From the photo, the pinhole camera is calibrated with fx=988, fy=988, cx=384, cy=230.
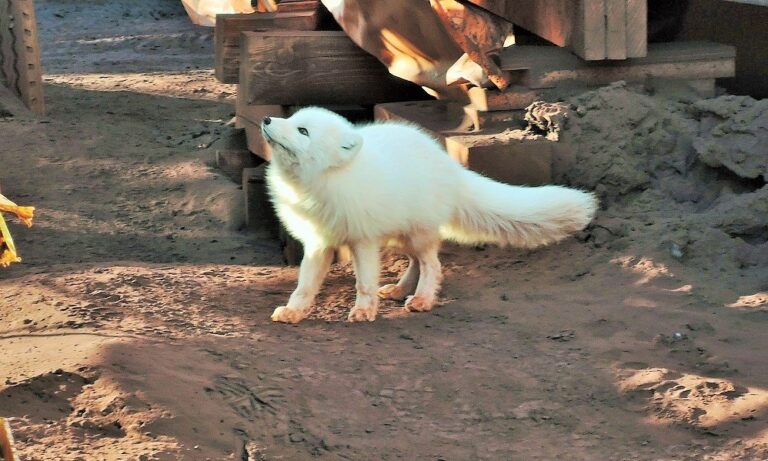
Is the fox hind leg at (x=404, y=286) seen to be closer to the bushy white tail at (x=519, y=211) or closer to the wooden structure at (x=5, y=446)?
the bushy white tail at (x=519, y=211)

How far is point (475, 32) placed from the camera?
4.74m

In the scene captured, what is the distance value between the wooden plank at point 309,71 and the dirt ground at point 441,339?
2.97 ft

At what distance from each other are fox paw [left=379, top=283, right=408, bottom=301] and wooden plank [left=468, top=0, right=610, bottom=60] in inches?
56.7

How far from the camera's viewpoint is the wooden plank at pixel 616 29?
471cm

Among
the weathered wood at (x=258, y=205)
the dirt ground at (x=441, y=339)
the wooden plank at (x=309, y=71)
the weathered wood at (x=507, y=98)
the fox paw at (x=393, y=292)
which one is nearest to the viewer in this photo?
the dirt ground at (x=441, y=339)

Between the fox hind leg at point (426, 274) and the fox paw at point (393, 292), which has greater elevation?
the fox hind leg at point (426, 274)

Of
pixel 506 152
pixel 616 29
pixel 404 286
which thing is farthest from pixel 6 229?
pixel 616 29

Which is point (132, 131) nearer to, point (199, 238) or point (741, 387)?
point (199, 238)

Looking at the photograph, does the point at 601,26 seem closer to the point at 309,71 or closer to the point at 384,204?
the point at 384,204

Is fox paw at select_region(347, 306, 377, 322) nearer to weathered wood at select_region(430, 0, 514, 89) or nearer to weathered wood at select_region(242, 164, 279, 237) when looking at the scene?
weathered wood at select_region(430, 0, 514, 89)

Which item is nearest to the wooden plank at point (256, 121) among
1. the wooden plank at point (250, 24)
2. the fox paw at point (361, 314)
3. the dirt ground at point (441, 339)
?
the wooden plank at point (250, 24)

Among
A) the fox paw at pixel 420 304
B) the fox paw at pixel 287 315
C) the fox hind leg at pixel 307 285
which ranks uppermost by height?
the fox hind leg at pixel 307 285

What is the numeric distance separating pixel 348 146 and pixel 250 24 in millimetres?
2274

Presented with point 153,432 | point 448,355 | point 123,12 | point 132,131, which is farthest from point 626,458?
point 123,12
